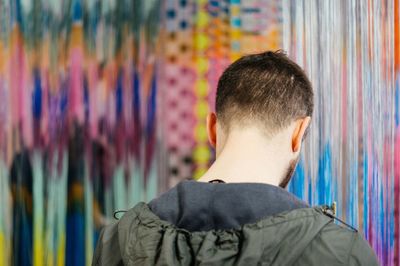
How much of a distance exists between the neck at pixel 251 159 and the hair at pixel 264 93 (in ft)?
0.08

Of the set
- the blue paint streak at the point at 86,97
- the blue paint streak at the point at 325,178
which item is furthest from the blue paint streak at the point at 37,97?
the blue paint streak at the point at 325,178

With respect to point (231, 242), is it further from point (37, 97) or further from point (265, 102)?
point (37, 97)

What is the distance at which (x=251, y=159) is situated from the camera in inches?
46.1

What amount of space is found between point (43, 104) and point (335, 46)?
1.14m

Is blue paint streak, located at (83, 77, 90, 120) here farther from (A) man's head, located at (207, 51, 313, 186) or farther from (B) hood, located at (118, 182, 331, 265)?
(B) hood, located at (118, 182, 331, 265)

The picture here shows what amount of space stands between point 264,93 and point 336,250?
0.36 metres

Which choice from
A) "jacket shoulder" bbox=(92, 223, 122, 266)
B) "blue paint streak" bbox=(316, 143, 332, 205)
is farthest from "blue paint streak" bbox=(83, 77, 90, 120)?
"blue paint streak" bbox=(316, 143, 332, 205)

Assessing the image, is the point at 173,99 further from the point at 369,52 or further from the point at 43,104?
the point at 369,52

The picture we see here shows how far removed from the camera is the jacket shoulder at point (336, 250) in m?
1.02

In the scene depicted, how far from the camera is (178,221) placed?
1077mm

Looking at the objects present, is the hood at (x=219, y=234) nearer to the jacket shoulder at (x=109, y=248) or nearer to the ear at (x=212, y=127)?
the jacket shoulder at (x=109, y=248)

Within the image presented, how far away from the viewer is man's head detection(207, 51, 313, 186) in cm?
123

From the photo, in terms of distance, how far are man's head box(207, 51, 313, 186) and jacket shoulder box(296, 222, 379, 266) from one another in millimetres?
238

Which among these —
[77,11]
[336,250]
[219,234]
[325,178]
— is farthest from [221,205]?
[325,178]
